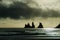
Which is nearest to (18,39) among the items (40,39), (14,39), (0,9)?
(14,39)

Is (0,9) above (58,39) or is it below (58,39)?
above

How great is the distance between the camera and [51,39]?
1591 centimetres

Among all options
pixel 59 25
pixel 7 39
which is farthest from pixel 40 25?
pixel 7 39

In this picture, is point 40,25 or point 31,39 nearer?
point 40,25

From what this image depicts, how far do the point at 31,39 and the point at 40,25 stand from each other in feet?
6.81

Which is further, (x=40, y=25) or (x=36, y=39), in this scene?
(x=36, y=39)

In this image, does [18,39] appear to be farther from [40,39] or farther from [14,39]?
[40,39]

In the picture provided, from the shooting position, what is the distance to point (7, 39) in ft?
51.5

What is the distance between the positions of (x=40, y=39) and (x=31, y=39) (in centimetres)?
74

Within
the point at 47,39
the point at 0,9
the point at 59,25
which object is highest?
the point at 0,9

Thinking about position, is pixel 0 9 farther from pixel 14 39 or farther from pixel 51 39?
pixel 51 39

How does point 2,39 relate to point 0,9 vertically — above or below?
below

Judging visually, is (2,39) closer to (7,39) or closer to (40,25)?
(7,39)

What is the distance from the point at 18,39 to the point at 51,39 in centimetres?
260
